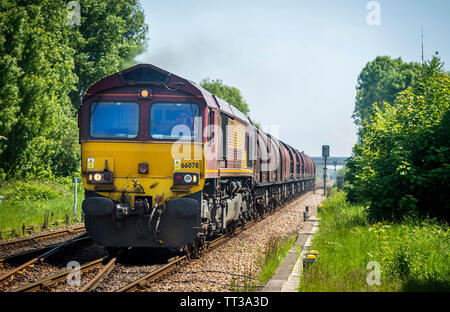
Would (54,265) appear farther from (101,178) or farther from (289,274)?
(289,274)

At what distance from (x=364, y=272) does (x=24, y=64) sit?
20.8m

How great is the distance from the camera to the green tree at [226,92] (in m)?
67.8

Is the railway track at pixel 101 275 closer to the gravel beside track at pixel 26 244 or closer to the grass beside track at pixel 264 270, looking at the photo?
the grass beside track at pixel 264 270

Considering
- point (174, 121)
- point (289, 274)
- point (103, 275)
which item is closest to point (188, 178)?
point (174, 121)

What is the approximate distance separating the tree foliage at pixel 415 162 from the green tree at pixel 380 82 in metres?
37.4

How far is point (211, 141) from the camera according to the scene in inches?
399

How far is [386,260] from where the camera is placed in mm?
8289

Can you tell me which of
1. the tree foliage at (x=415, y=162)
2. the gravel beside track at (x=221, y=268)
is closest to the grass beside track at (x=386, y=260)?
the tree foliage at (x=415, y=162)

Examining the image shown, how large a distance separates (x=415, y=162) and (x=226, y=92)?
59.0 metres

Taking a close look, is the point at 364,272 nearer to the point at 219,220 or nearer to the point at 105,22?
the point at 219,220

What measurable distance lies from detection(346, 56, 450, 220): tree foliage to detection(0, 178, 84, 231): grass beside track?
10747mm

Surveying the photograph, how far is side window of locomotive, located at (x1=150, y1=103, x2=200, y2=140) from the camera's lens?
9758mm

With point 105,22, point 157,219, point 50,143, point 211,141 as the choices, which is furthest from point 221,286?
point 105,22

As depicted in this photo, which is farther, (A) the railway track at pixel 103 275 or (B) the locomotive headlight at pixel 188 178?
(B) the locomotive headlight at pixel 188 178
